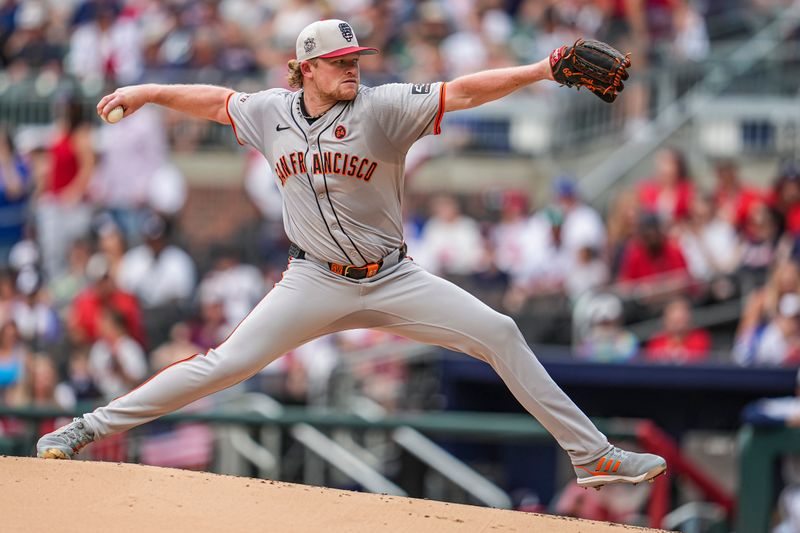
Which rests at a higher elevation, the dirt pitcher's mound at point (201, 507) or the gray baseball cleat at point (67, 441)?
the gray baseball cleat at point (67, 441)

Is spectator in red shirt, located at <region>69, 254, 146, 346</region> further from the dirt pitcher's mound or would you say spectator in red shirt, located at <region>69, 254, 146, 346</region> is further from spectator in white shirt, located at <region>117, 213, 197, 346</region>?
the dirt pitcher's mound

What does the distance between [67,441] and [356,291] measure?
146cm

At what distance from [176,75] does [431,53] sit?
9.92 ft

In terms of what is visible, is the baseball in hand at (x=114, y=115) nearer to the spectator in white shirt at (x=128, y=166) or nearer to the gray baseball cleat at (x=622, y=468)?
the gray baseball cleat at (x=622, y=468)

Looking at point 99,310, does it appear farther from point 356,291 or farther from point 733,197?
point 356,291

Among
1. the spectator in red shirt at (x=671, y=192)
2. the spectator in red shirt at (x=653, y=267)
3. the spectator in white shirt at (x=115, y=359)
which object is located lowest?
the spectator in white shirt at (x=115, y=359)

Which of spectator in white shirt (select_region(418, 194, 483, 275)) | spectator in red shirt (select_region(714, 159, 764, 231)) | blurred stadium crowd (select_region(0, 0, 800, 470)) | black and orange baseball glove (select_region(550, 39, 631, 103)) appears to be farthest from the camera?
spectator in white shirt (select_region(418, 194, 483, 275))

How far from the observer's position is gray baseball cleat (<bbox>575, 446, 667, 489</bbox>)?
5969 millimetres

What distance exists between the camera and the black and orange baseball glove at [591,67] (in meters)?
5.59

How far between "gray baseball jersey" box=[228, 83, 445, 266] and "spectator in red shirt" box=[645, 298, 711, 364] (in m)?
4.54

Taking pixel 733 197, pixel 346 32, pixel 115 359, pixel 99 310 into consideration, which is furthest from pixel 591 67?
pixel 99 310

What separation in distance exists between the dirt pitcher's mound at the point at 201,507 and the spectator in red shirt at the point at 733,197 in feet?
17.3

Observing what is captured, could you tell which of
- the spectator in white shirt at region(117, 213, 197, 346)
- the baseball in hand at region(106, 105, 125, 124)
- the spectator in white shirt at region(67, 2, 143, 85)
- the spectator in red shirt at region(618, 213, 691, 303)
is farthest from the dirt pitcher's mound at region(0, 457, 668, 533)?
→ the spectator in white shirt at region(67, 2, 143, 85)

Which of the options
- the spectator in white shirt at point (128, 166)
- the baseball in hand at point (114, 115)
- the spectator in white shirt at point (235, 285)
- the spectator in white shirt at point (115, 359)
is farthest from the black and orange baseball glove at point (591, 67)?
the spectator in white shirt at point (128, 166)
